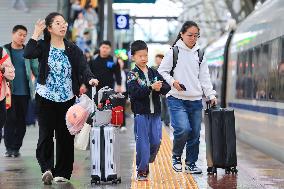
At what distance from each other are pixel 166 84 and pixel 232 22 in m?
18.5

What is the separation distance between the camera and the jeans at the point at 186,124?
10875 mm

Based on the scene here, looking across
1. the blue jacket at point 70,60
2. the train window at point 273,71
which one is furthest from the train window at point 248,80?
the blue jacket at point 70,60

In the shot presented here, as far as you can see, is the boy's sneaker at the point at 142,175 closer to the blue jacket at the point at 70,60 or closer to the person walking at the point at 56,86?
the person walking at the point at 56,86

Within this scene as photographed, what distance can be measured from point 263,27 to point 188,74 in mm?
6741

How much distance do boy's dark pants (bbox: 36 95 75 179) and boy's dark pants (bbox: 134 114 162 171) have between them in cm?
74

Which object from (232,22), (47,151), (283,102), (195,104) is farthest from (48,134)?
(232,22)

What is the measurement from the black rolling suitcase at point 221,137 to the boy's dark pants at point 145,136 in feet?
3.06

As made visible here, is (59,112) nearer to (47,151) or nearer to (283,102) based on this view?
(47,151)

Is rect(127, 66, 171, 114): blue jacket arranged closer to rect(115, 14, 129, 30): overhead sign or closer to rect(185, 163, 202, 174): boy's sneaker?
rect(185, 163, 202, 174): boy's sneaker

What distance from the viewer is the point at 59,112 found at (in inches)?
392

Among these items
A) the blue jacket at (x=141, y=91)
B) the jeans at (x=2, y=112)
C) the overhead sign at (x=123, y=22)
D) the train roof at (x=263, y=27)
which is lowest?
the jeans at (x=2, y=112)

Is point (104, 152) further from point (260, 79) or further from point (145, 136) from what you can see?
point (260, 79)

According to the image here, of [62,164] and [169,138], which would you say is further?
[169,138]

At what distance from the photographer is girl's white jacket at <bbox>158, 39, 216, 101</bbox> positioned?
1093cm
